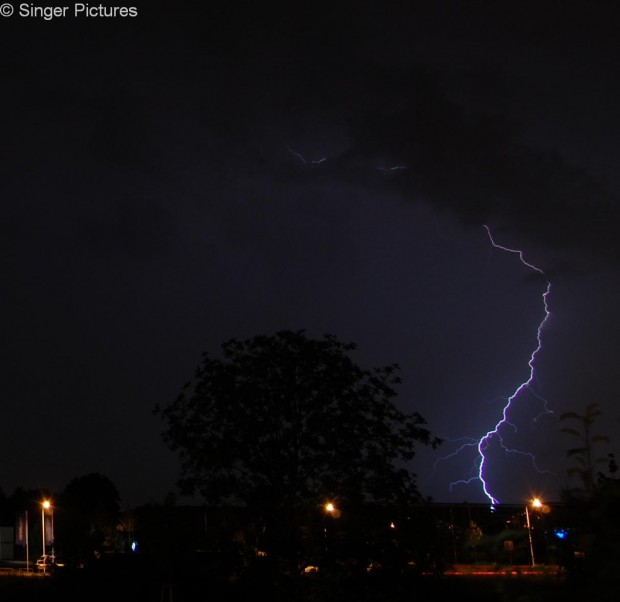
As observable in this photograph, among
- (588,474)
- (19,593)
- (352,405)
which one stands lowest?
(19,593)

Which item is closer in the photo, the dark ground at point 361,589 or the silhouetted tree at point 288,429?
the dark ground at point 361,589

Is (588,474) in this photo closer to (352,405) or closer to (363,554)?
(363,554)

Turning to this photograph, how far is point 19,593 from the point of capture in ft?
55.4

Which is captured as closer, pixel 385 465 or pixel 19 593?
pixel 19 593

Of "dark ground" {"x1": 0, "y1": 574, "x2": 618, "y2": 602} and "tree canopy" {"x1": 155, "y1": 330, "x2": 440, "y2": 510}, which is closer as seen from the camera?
"dark ground" {"x1": 0, "y1": 574, "x2": 618, "y2": 602}

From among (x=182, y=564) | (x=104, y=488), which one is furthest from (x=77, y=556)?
(x=104, y=488)

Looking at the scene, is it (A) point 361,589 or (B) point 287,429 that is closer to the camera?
(A) point 361,589

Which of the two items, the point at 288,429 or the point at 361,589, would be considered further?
the point at 288,429

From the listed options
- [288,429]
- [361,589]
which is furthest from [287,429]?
[361,589]

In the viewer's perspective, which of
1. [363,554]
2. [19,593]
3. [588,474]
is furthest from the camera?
[19,593]

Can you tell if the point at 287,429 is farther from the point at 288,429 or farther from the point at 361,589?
the point at 361,589

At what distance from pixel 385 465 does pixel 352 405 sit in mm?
1615

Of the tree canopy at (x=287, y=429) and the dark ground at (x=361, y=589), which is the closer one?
the dark ground at (x=361, y=589)

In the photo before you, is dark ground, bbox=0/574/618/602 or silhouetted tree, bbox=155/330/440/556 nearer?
dark ground, bbox=0/574/618/602
